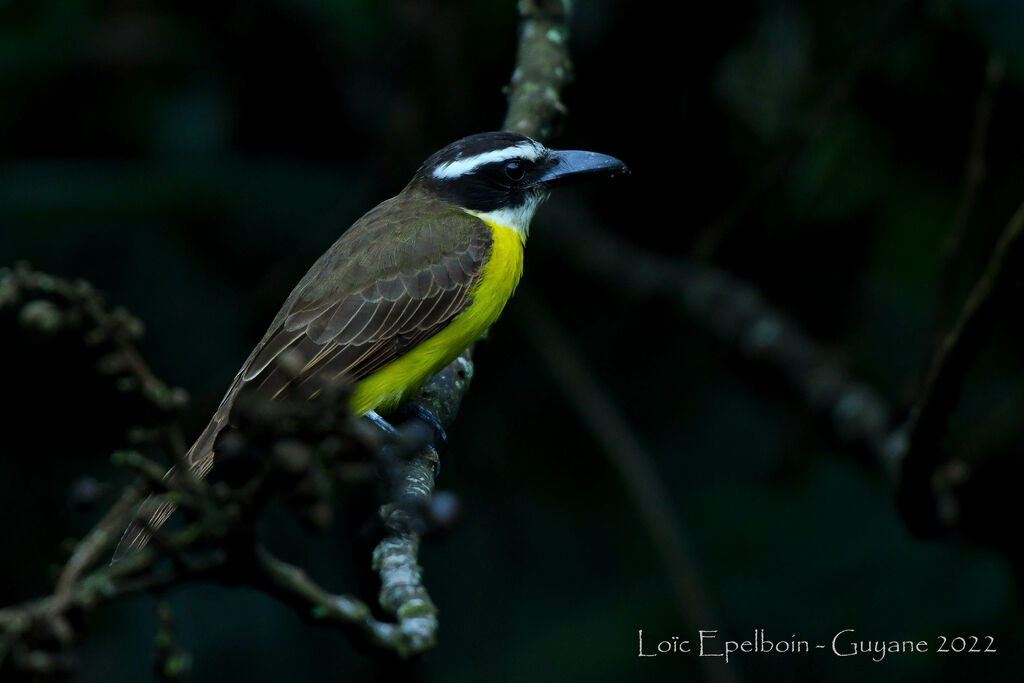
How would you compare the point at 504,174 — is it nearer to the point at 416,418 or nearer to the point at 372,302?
the point at 372,302

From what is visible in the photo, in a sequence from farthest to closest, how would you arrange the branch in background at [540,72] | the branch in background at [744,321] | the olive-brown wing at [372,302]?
the branch in background at [744,321]
the branch in background at [540,72]
the olive-brown wing at [372,302]

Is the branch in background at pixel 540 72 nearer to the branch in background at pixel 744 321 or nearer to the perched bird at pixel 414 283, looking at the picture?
the perched bird at pixel 414 283

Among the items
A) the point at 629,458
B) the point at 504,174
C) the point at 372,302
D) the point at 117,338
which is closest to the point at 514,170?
the point at 504,174

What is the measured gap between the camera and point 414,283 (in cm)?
413

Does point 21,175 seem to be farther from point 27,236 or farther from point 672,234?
point 672,234

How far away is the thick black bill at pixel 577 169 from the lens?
448 cm

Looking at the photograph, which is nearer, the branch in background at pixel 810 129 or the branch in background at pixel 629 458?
the branch in background at pixel 629 458

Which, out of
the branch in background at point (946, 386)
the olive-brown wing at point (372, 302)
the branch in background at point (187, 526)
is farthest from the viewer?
the olive-brown wing at point (372, 302)

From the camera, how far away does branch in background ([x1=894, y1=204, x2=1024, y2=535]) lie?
3066 millimetres

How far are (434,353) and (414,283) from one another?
291mm

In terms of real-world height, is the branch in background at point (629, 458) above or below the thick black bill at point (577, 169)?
below

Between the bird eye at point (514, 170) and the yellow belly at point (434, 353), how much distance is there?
0.37 m

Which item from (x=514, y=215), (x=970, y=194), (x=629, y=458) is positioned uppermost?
(x=970, y=194)

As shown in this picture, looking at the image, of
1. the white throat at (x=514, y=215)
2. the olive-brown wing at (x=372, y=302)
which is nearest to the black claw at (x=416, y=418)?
the olive-brown wing at (x=372, y=302)
